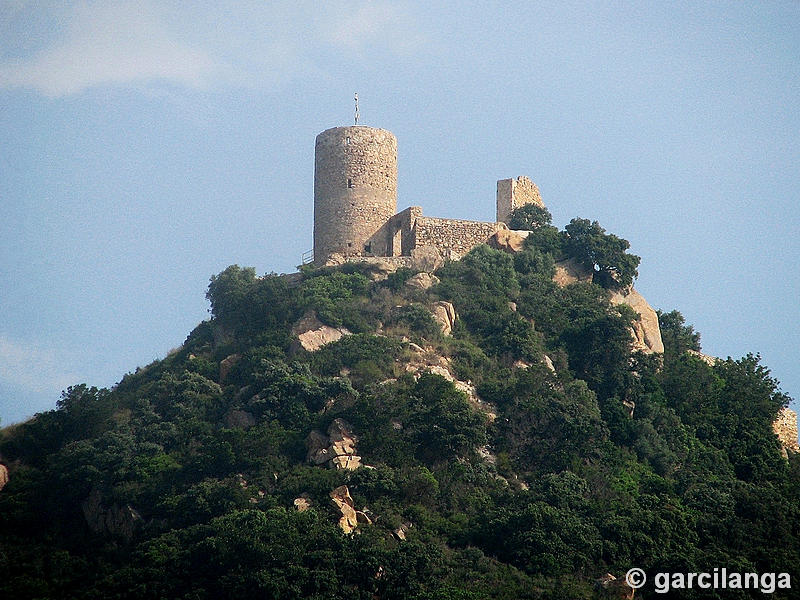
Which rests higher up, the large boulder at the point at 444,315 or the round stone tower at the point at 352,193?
the round stone tower at the point at 352,193

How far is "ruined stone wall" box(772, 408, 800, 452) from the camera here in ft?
163

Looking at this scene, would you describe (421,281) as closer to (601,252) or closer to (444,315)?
(444,315)

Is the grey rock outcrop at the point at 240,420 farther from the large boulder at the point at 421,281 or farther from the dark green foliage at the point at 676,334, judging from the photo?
the dark green foliage at the point at 676,334

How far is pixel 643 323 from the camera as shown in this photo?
51.3 m

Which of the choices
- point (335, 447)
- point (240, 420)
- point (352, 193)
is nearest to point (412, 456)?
point (335, 447)

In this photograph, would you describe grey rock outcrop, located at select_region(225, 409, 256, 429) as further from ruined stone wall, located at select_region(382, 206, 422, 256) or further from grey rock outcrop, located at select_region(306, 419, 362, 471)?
ruined stone wall, located at select_region(382, 206, 422, 256)

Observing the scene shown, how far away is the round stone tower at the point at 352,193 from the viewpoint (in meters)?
52.0

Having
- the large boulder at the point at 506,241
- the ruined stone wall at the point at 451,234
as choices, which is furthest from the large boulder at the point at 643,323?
the ruined stone wall at the point at 451,234

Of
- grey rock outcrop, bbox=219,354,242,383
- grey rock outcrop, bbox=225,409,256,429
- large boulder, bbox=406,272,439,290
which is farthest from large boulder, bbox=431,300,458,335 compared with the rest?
grey rock outcrop, bbox=225,409,256,429

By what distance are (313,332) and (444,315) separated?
13.7 ft

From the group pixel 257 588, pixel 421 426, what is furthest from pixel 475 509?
pixel 257 588

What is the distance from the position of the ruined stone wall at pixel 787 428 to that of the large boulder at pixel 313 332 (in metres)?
13.5

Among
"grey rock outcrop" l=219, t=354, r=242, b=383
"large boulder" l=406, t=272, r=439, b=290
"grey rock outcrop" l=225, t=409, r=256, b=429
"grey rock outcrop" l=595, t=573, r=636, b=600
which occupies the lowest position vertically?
"grey rock outcrop" l=595, t=573, r=636, b=600

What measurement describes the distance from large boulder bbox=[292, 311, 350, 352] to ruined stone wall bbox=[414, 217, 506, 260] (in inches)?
196
